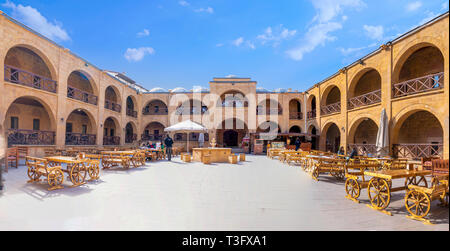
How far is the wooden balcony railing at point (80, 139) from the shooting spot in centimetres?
1442

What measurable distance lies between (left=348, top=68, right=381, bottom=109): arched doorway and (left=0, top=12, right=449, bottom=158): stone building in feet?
0.25

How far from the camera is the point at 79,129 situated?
18688mm

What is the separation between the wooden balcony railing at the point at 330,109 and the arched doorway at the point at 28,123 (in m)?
20.8

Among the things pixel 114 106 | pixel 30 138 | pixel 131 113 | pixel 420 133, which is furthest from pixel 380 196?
pixel 131 113

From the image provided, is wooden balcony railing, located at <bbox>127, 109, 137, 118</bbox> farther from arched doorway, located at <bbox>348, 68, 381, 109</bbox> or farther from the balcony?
arched doorway, located at <bbox>348, 68, 381, 109</bbox>

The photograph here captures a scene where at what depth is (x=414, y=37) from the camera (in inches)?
357

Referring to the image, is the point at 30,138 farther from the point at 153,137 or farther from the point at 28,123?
the point at 153,137

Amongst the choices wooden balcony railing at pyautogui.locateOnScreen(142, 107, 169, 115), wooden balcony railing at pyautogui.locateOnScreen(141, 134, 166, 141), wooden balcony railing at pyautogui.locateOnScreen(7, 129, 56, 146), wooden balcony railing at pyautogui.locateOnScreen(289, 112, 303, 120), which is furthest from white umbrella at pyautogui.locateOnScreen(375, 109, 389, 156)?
wooden balcony railing at pyautogui.locateOnScreen(141, 134, 166, 141)

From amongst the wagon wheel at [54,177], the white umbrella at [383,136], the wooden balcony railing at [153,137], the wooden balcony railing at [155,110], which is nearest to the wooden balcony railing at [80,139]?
the wooden balcony railing at [153,137]

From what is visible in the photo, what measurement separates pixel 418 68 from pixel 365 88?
11.8ft

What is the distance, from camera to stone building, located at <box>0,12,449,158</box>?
9.37 m

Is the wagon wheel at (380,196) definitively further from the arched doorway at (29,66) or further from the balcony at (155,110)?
the balcony at (155,110)

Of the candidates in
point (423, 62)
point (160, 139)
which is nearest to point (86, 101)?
point (160, 139)
